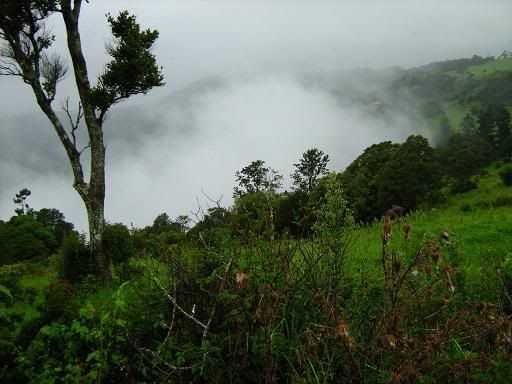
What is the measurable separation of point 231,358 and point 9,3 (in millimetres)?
11554

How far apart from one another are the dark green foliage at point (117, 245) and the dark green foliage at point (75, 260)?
62cm

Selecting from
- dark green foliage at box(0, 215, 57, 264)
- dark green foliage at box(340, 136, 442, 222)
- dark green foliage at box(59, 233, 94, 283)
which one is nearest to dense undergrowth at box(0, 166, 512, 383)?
dark green foliage at box(59, 233, 94, 283)

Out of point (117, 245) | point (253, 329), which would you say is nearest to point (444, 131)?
point (117, 245)

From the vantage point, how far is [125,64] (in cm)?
1170

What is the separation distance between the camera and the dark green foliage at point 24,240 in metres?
48.9

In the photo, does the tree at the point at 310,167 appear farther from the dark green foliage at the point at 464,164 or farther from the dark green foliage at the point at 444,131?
the dark green foliage at the point at 444,131

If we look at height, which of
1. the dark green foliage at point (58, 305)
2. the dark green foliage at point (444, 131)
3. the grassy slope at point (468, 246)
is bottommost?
the grassy slope at point (468, 246)

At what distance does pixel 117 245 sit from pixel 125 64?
517cm

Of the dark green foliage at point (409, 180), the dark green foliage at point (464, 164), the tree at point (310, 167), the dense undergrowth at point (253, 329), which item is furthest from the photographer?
the tree at point (310, 167)

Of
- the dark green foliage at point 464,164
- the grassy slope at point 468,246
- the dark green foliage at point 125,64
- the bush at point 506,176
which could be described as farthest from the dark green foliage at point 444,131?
the dark green foliage at point 125,64

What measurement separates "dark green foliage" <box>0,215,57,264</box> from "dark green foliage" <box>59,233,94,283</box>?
40.4 m

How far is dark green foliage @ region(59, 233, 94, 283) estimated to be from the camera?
11.3 meters

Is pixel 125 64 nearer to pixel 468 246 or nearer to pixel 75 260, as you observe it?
pixel 75 260

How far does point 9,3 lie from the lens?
1085 cm
